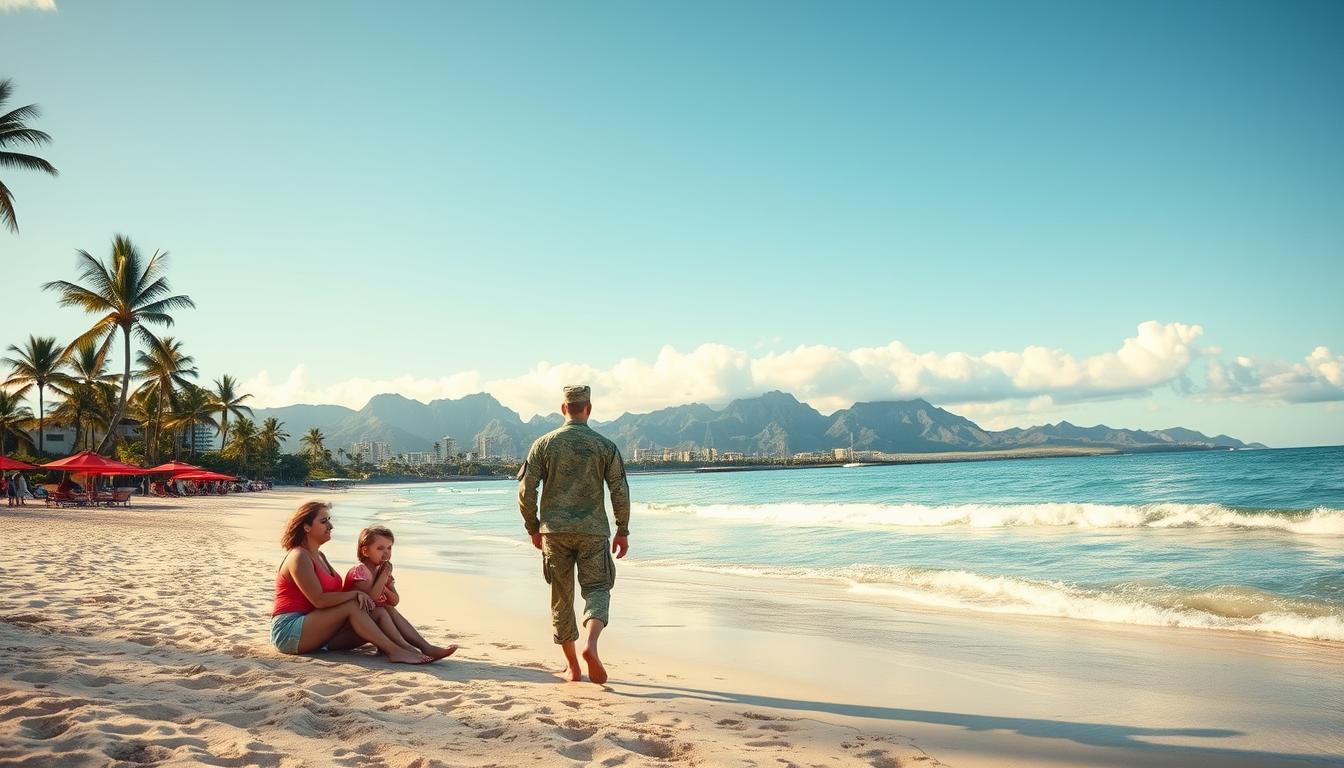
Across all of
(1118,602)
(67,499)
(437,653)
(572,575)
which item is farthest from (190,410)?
(1118,602)

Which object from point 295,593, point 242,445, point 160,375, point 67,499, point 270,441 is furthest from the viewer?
point 270,441

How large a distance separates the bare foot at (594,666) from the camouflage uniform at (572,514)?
18 cm

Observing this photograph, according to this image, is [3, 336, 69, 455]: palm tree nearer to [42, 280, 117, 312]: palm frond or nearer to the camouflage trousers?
[42, 280, 117, 312]: palm frond

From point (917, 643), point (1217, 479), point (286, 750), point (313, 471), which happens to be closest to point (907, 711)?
point (917, 643)

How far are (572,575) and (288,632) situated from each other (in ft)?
6.55

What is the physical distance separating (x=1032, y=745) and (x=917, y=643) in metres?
2.91

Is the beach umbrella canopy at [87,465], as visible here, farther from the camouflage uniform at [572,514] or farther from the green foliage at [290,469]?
the green foliage at [290,469]

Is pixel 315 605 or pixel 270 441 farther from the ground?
pixel 270 441

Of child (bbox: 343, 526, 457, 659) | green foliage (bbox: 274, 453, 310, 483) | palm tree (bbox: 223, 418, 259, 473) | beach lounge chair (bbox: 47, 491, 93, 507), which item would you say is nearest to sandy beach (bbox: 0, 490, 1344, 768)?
child (bbox: 343, 526, 457, 659)

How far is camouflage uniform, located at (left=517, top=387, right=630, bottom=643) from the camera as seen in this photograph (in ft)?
16.5

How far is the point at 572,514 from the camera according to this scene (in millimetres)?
5039

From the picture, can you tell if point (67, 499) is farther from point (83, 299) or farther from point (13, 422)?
point (13, 422)

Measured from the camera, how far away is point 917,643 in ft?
23.1

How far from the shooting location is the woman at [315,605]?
5199mm
